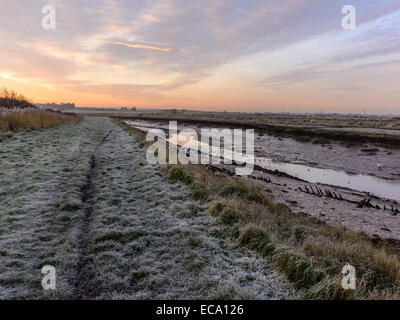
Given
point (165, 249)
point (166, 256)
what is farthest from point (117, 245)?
point (166, 256)

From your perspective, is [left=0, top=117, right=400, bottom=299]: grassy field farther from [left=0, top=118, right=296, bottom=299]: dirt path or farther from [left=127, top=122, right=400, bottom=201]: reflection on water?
[left=127, top=122, right=400, bottom=201]: reflection on water

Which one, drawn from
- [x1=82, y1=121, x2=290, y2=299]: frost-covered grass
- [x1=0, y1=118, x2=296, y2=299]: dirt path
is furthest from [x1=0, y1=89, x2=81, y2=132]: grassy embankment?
[x1=82, y1=121, x2=290, y2=299]: frost-covered grass

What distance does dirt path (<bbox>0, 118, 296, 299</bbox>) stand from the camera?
3938mm

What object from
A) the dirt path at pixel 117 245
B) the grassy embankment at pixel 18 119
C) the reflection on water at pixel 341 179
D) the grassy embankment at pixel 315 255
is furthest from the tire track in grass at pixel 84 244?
the grassy embankment at pixel 18 119

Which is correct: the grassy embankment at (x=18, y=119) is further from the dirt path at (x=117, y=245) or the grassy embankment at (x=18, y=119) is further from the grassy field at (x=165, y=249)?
the grassy field at (x=165, y=249)

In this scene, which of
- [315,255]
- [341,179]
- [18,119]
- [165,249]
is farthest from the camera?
[18,119]

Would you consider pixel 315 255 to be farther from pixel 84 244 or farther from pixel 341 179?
pixel 341 179

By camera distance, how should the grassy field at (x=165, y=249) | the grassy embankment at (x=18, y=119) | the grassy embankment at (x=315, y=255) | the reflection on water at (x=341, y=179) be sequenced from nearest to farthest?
1. the grassy embankment at (x=315, y=255)
2. the grassy field at (x=165, y=249)
3. the reflection on water at (x=341, y=179)
4. the grassy embankment at (x=18, y=119)

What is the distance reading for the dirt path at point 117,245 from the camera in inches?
155

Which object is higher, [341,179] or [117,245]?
[117,245]

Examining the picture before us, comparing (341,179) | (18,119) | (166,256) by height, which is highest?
(18,119)

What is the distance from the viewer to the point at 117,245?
5.25 meters

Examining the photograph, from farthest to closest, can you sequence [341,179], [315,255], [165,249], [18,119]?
[18,119] → [341,179] → [165,249] → [315,255]
